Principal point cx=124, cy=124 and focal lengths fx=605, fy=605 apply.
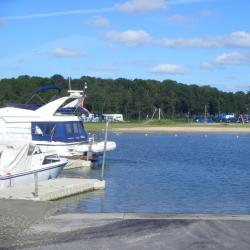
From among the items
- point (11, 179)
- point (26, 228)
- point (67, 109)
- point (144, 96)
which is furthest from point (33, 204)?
point (144, 96)

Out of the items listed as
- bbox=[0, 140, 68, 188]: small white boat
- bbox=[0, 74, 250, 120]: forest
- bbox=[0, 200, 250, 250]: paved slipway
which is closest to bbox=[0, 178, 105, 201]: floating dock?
bbox=[0, 140, 68, 188]: small white boat

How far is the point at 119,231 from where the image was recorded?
12.6 meters

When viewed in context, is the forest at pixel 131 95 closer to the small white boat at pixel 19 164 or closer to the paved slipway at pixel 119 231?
the small white boat at pixel 19 164

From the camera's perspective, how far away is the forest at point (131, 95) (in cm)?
15475

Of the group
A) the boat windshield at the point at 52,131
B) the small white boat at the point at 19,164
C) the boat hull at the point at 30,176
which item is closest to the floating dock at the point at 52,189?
the boat hull at the point at 30,176

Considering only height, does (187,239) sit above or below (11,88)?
below

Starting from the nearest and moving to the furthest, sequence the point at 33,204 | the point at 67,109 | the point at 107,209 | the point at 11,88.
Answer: the point at 33,204
the point at 107,209
the point at 67,109
the point at 11,88

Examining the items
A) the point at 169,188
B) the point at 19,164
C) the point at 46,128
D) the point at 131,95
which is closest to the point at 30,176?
the point at 19,164

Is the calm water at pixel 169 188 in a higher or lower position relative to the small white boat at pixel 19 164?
lower

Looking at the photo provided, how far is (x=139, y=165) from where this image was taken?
1668 inches

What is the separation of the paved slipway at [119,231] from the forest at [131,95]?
127683mm

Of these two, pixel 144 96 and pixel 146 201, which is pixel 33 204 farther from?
pixel 144 96

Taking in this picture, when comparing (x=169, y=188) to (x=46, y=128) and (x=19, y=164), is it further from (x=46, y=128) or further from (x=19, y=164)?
Answer: (x=46, y=128)

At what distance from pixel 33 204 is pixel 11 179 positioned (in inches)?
260
